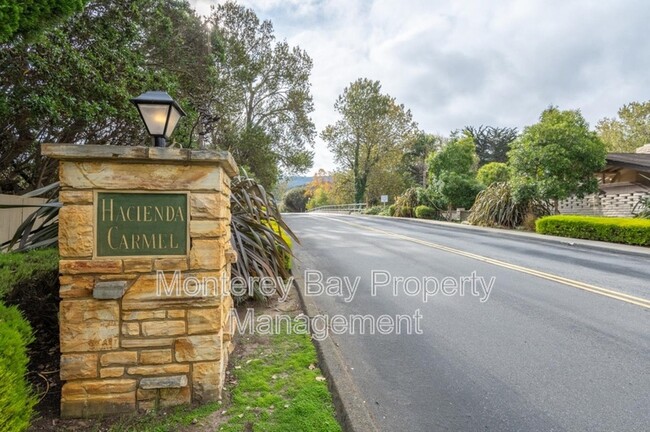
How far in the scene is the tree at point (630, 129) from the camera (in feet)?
91.9

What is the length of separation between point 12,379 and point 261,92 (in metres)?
19.0

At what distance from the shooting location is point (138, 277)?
6.79 ft

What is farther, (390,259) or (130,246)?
(390,259)

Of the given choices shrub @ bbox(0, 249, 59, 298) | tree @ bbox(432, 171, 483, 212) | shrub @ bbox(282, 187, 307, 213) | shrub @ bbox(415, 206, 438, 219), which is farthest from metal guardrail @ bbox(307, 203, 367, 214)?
shrub @ bbox(0, 249, 59, 298)

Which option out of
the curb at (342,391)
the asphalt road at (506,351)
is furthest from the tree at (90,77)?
the asphalt road at (506,351)

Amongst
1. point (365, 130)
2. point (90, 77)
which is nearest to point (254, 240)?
point (90, 77)

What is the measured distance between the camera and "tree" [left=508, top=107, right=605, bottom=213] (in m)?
12.5

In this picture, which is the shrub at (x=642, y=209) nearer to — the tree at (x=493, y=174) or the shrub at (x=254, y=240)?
the tree at (x=493, y=174)

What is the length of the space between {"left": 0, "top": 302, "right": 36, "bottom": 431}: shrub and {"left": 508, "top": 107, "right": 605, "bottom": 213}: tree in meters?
15.1

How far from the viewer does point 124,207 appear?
2.08 m

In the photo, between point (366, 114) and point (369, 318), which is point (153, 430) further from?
point (366, 114)

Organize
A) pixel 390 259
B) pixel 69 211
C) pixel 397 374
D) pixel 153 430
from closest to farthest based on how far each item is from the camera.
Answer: pixel 153 430 → pixel 69 211 → pixel 397 374 → pixel 390 259

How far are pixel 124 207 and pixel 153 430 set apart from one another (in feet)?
4.21

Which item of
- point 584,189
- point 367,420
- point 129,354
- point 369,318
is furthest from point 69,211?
point 584,189
